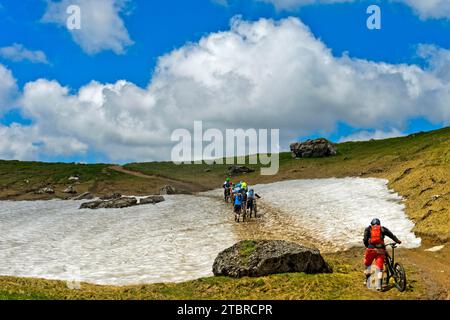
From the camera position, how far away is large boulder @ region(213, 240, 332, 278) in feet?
59.8

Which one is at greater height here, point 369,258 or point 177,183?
point 177,183

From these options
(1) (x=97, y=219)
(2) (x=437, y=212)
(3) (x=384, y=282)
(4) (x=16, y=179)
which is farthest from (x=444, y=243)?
(4) (x=16, y=179)

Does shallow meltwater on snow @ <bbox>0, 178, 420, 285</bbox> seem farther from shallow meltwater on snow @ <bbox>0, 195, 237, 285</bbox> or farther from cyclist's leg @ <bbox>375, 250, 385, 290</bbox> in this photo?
cyclist's leg @ <bbox>375, 250, 385, 290</bbox>

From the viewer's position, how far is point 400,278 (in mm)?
15891

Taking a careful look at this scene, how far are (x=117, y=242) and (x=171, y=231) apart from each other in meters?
4.60

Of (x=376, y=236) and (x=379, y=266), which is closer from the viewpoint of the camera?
(x=379, y=266)

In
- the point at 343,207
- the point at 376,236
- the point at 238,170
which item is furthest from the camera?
the point at 238,170

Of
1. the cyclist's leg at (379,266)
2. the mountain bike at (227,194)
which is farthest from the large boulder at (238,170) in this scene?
the cyclist's leg at (379,266)

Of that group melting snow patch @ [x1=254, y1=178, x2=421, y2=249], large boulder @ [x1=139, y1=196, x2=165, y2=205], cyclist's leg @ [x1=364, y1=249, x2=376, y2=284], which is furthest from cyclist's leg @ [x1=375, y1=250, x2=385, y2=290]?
large boulder @ [x1=139, y1=196, x2=165, y2=205]

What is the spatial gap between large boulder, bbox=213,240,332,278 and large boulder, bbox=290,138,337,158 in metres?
71.9

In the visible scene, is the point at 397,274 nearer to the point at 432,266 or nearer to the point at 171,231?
the point at 432,266

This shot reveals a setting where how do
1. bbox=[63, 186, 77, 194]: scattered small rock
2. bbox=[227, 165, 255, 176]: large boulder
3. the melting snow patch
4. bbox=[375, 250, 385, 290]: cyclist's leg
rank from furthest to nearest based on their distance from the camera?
bbox=[227, 165, 255, 176]: large boulder, bbox=[63, 186, 77, 194]: scattered small rock, the melting snow patch, bbox=[375, 250, 385, 290]: cyclist's leg

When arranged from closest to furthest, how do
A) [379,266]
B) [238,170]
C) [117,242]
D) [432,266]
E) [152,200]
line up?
[379,266] < [432,266] < [117,242] < [152,200] < [238,170]

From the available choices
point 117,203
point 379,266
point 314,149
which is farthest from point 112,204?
point 314,149
